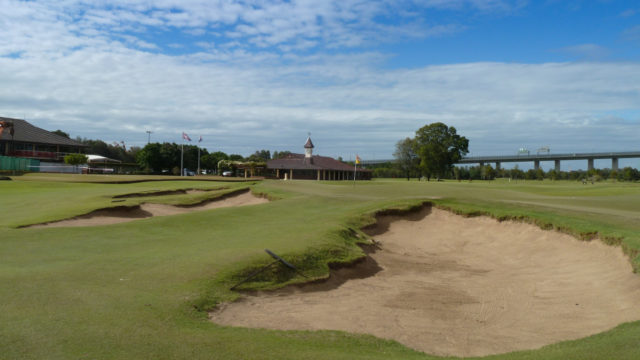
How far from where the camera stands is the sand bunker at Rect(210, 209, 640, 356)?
8.42 metres

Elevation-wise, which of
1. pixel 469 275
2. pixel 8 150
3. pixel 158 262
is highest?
pixel 8 150

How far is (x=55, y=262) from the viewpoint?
36.6ft

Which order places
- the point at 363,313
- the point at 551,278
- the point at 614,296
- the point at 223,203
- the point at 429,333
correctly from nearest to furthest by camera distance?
the point at 429,333
the point at 363,313
the point at 614,296
the point at 551,278
the point at 223,203

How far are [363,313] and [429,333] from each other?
1523mm

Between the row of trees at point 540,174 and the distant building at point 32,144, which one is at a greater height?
the distant building at point 32,144

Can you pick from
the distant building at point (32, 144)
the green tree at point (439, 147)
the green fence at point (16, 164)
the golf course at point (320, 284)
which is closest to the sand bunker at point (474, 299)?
the golf course at point (320, 284)

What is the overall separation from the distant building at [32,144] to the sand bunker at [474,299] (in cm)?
8723

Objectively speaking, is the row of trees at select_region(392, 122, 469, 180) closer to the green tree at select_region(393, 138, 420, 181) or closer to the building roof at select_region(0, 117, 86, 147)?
the green tree at select_region(393, 138, 420, 181)

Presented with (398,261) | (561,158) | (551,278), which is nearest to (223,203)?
(398,261)

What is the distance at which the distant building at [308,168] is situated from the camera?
318 feet

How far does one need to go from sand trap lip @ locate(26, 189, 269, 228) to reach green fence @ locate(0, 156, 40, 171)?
1919 inches

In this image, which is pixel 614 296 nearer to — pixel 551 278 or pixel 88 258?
pixel 551 278

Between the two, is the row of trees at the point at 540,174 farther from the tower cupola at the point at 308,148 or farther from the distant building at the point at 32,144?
the distant building at the point at 32,144

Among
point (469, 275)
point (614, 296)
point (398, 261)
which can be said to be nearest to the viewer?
point (614, 296)
